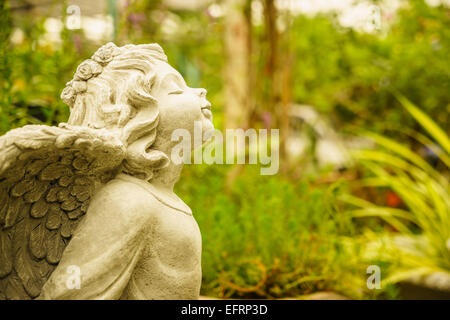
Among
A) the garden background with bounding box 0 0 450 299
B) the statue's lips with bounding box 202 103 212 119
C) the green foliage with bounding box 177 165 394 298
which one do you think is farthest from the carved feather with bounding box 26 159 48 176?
the green foliage with bounding box 177 165 394 298

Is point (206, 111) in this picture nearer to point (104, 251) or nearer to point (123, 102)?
point (123, 102)

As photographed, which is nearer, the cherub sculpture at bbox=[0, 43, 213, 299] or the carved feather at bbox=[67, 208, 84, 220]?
the cherub sculpture at bbox=[0, 43, 213, 299]

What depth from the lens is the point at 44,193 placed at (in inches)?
58.6

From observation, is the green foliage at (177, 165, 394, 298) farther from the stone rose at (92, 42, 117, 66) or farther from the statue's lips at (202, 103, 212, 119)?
the stone rose at (92, 42, 117, 66)

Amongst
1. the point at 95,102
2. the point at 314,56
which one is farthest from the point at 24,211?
the point at 314,56

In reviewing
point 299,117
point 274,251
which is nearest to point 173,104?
point 274,251

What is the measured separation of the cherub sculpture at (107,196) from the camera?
4.61ft

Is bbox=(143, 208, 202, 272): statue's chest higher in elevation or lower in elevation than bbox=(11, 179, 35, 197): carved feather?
lower

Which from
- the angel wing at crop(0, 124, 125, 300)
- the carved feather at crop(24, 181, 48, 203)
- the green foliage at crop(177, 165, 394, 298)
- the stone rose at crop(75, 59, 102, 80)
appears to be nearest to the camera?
the angel wing at crop(0, 124, 125, 300)

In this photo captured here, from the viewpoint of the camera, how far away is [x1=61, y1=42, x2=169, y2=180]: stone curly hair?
Result: 1.52 meters

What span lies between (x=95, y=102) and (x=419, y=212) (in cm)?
304

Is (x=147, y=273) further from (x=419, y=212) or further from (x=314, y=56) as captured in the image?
(x=314, y=56)

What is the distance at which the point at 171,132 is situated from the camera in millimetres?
1605

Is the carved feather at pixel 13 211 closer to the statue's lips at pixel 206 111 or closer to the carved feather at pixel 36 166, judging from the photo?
the carved feather at pixel 36 166
